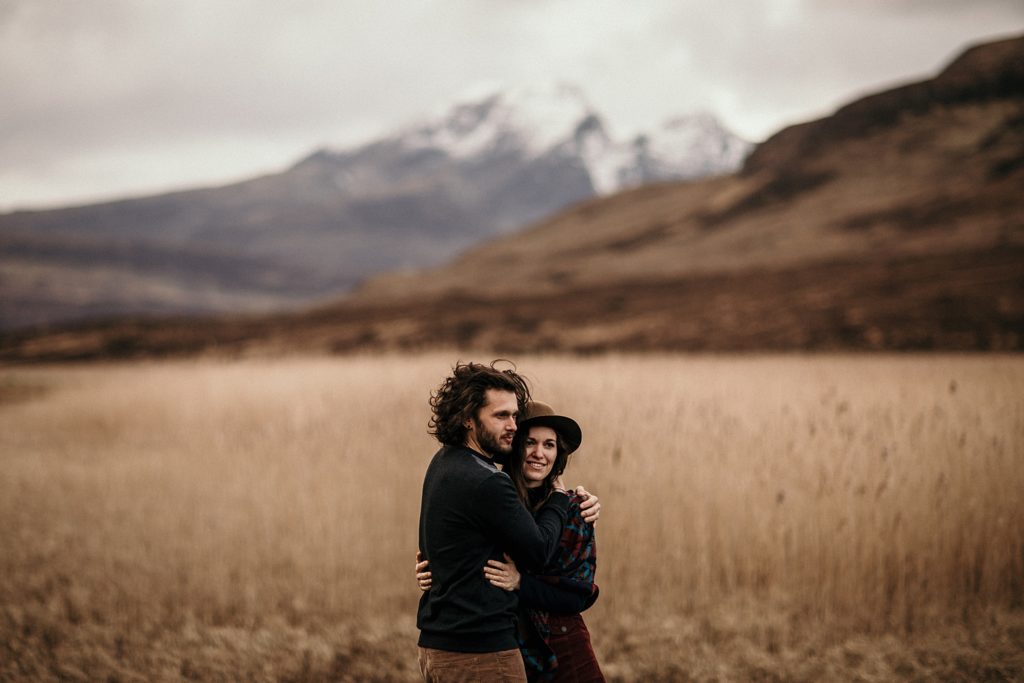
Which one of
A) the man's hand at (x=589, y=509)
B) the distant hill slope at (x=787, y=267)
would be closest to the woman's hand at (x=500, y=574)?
the man's hand at (x=589, y=509)

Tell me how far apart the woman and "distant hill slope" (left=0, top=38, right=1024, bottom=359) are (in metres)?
14.2

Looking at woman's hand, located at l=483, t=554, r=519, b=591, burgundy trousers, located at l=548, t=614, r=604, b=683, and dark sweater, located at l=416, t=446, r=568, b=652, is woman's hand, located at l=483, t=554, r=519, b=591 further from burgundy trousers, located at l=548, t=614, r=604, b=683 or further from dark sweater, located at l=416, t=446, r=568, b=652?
A: burgundy trousers, located at l=548, t=614, r=604, b=683

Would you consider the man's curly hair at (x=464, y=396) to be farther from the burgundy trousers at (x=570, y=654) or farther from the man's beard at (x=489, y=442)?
the burgundy trousers at (x=570, y=654)

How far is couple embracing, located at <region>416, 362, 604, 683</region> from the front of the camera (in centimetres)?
269

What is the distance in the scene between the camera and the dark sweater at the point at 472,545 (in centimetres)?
265

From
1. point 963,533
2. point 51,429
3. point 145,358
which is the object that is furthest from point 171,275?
point 963,533

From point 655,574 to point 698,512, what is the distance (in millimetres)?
612

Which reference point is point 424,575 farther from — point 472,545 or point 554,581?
point 554,581

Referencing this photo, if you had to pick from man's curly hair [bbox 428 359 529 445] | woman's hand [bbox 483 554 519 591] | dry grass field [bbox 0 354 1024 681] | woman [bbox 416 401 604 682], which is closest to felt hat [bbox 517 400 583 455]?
woman [bbox 416 401 604 682]

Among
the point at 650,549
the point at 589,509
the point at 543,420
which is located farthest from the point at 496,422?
the point at 650,549

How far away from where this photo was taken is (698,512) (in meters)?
5.79

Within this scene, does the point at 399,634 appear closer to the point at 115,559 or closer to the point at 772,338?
the point at 115,559

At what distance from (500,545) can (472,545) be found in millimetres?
112

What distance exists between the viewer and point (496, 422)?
2.81 m
